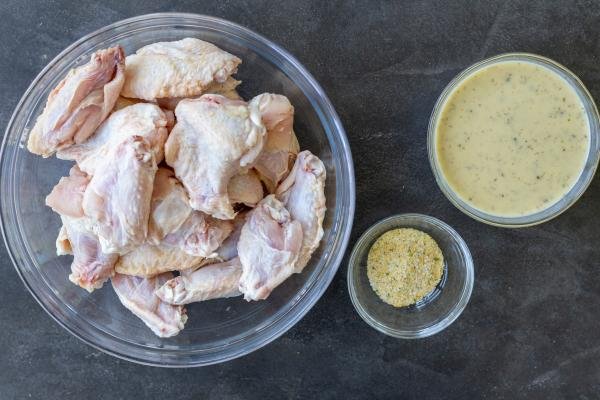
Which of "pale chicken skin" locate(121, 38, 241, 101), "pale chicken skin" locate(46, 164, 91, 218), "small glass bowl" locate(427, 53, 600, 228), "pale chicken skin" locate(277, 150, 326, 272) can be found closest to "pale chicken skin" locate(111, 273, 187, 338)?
"pale chicken skin" locate(46, 164, 91, 218)

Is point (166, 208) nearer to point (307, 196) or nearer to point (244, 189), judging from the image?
point (244, 189)

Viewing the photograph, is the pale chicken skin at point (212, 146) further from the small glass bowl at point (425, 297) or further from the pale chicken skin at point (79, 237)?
the small glass bowl at point (425, 297)

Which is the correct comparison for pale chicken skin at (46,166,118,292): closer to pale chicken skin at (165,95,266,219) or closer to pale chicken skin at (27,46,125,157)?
pale chicken skin at (27,46,125,157)

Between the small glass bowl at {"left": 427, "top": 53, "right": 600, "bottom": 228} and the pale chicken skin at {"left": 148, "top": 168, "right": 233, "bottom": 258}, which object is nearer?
the pale chicken skin at {"left": 148, "top": 168, "right": 233, "bottom": 258}

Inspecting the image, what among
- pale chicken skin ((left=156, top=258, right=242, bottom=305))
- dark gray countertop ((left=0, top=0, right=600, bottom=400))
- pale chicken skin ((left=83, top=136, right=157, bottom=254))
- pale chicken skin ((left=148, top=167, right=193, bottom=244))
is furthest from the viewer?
dark gray countertop ((left=0, top=0, right=600, bottom=400))

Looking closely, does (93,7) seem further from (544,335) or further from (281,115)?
(544,335)

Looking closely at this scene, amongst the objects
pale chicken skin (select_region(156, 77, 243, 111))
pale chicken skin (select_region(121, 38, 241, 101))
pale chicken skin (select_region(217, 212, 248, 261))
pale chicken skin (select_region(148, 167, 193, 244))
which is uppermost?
pale chicken skin (select_region(121, 38, 241, 101))
